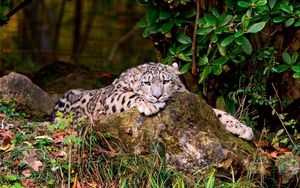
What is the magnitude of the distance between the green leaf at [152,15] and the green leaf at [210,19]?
51cm

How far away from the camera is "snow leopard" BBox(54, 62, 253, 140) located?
19.8ft

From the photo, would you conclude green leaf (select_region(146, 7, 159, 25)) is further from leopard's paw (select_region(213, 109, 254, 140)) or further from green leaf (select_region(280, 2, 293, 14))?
green leaf (select_region(280, 2, 293, 14))

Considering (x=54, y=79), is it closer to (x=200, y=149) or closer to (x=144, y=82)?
(x=144, y=82)

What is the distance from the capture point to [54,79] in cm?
848

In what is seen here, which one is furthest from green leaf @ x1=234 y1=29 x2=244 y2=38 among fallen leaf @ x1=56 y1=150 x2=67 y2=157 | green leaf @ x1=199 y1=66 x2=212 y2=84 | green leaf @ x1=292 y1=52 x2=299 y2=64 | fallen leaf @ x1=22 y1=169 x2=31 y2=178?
fallen leaf @ x1=22 y1=169 x2=31 y2=178

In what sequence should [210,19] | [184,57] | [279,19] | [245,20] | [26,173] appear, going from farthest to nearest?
[184,57] < [210,19] < [279,19] < [245,20] < [26,173]

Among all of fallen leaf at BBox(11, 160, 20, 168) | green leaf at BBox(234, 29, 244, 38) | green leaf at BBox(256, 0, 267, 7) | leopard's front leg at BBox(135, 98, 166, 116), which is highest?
green leaf at BBox(256, 0, 267, 7)

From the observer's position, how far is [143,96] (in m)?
6.20

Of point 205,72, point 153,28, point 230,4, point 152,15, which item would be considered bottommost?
point 205,72

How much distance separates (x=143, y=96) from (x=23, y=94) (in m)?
1.27

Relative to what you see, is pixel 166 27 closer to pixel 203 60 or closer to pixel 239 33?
pixel 203 60

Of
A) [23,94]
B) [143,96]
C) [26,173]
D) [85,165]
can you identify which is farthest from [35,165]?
[23,94]

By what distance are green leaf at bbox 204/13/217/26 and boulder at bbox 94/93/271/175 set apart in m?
0.63

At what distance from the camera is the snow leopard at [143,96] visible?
19.8 feet
